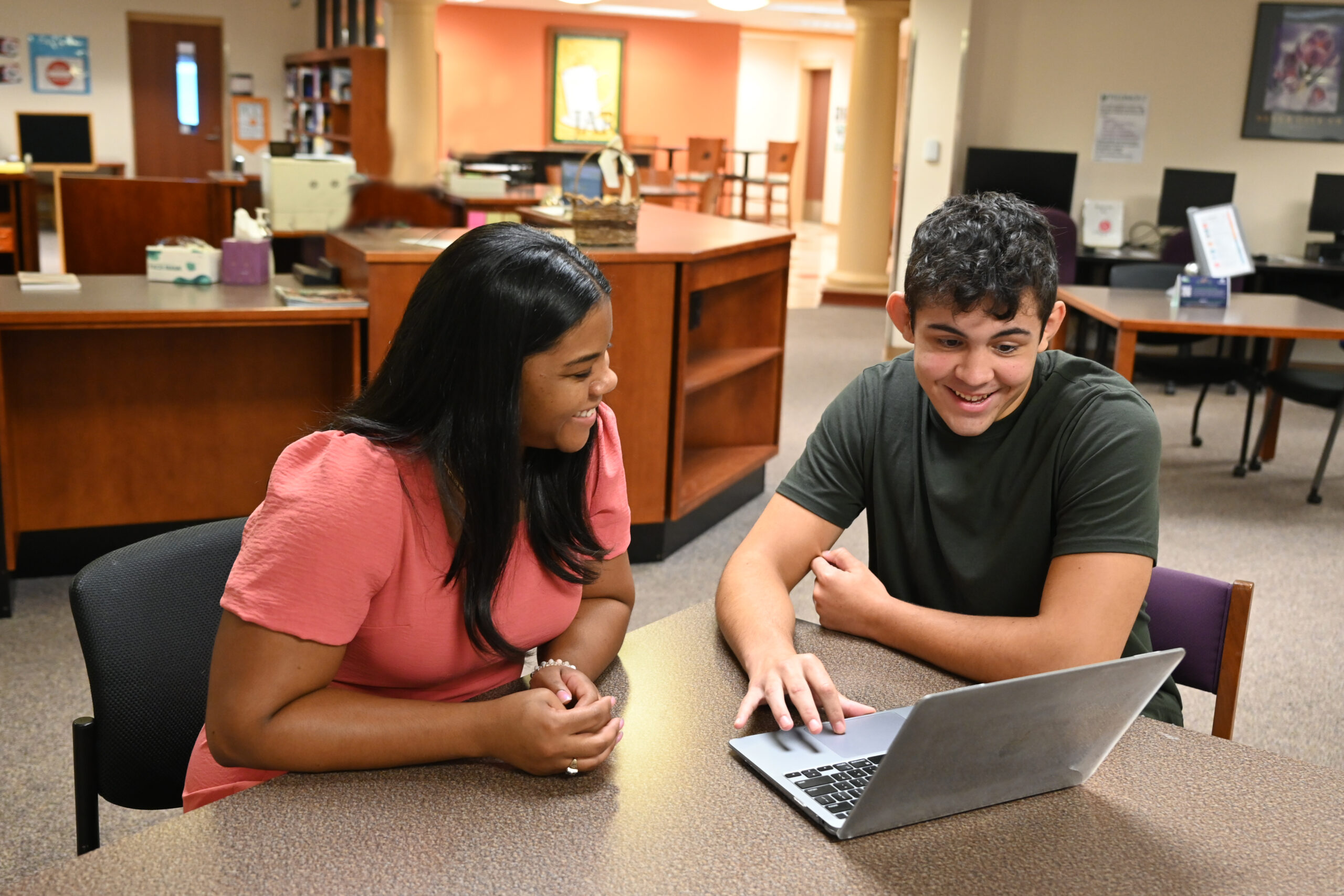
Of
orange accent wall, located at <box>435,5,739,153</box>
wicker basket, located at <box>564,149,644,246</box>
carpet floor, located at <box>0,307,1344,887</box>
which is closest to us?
carpet floor, located at <box>0,307,1344,887</box>

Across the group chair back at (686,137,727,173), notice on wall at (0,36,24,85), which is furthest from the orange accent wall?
notice on wall at (0,36,24,85)

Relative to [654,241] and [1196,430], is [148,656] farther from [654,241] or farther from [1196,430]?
[1196,430]

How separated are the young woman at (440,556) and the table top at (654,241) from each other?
1.95 metres

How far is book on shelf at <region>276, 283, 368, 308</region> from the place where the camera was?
322 cm

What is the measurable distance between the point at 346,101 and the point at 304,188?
5.36m

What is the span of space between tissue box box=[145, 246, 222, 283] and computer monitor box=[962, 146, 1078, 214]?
15.3 ft

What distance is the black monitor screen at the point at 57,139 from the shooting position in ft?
29.2

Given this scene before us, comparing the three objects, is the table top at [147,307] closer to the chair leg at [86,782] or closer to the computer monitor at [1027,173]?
the chair leg at [86,782]

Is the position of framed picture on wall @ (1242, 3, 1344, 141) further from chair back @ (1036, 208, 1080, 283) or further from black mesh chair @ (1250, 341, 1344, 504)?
black mesh chair @ (1250, 341, 1344, 504)

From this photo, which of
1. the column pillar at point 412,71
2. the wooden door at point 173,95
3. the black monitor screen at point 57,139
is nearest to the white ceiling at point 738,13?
the wooden door at point 173,95

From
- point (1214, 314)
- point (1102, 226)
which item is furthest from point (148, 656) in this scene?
point (1102, 226)

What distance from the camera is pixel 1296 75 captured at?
22.6 ft

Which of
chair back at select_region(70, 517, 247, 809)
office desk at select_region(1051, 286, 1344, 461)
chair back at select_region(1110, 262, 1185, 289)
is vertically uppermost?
chair back at select_region(1110, 262, 1185, 289)

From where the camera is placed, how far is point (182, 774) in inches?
54.5
